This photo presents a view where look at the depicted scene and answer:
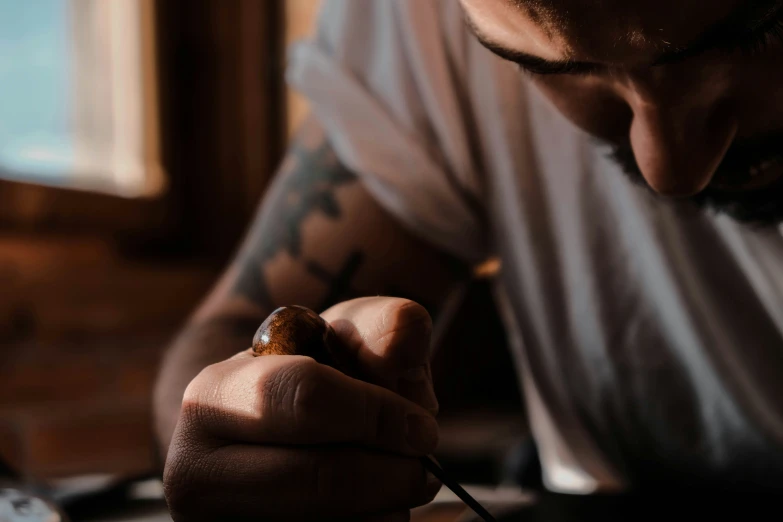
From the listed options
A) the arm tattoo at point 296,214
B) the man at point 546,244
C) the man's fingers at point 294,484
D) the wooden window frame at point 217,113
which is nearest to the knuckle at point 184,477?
the man's fingers at point 294,484

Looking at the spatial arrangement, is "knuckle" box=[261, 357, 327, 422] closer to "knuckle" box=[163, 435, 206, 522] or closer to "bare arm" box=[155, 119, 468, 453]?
"knuckle" box=[163, 435, 206, 522]

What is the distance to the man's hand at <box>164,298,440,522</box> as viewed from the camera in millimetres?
272

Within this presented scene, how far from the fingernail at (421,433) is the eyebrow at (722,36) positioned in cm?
18

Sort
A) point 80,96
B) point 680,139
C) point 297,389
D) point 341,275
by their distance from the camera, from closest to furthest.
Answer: point 297,389 → point 680,139 → point 341,275 → point 80,96

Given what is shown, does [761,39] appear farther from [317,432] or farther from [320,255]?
[320,255]

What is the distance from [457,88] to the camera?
29.1 inches

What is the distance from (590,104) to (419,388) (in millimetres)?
219

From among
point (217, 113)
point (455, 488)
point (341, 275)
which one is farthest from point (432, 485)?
point (217, 113)

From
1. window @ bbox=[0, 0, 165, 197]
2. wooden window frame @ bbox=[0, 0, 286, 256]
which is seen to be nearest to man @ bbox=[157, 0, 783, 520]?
window @ bbox=[0, 0, 165, 197]

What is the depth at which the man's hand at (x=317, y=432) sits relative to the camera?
0.89 ft

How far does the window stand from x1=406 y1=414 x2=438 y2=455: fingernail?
828 mm

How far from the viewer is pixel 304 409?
0.27m

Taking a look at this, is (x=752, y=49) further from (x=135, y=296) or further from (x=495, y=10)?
(x=135, y=296)

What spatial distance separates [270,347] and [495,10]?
0.19 m
